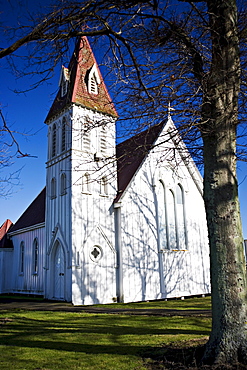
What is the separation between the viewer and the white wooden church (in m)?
17.1

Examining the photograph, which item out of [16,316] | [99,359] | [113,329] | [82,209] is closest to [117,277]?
[82,209]

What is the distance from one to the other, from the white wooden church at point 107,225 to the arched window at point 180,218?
6 centimetres

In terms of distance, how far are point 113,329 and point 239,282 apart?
4904mm

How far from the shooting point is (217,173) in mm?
5781

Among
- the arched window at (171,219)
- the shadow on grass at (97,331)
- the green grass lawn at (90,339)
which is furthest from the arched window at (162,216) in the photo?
the shadow on grass at (97,331)

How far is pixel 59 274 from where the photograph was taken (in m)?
18.0

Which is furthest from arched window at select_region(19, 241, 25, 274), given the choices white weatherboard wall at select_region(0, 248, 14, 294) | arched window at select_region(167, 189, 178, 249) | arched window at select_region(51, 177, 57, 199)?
arched window at select_region(167, 189, 178, 249)

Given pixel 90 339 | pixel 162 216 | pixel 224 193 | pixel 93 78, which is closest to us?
pixel 224 193

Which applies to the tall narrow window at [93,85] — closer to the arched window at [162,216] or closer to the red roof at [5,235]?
the arched window at [162,216]

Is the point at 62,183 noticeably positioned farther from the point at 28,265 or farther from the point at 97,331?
the point at 97,331

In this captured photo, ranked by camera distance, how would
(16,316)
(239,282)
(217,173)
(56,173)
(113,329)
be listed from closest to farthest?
(239,282) < (217,173) < (113,329) < (16,316) < (56,173)

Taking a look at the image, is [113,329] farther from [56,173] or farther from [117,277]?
[56,173]

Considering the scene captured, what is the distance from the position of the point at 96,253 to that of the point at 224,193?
12730 millimetres

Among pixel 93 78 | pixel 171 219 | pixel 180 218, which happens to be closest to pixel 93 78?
pixel 93 78
